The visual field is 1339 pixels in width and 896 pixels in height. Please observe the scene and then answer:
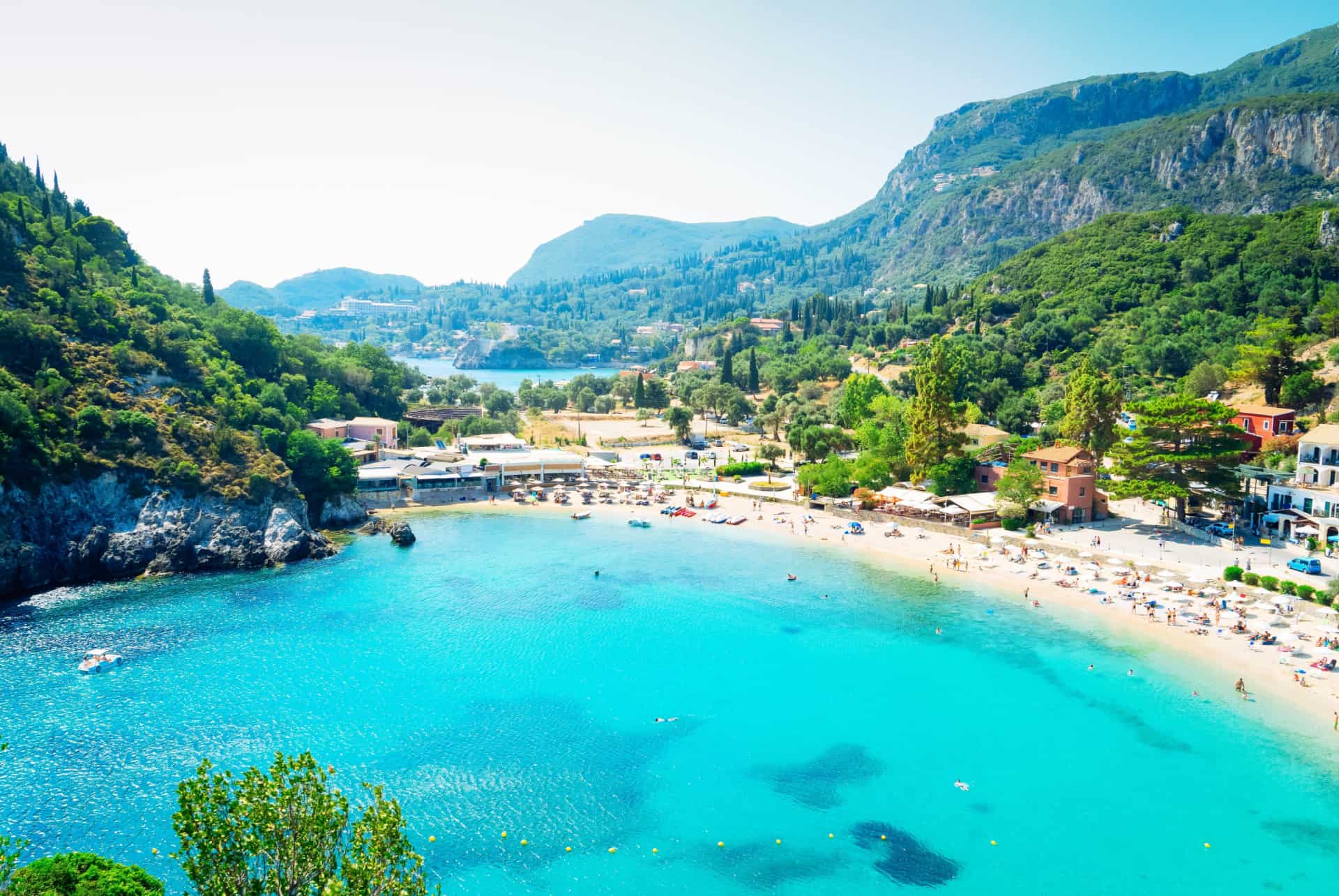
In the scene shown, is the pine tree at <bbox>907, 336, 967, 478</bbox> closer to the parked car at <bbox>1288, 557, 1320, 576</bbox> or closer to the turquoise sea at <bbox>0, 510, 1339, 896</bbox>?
the turquoise sea at <bbox>0, 510, 1339, 896</bbox>

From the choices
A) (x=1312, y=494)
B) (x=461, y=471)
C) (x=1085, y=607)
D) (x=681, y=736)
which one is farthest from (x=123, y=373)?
(x=1312, y=494)

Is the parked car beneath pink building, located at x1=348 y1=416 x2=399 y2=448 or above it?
beneath

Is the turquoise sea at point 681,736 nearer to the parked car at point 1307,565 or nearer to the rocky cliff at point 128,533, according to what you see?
the rocky cliff at point 128,533

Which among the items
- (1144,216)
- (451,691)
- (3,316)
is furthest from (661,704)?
(1144,216)

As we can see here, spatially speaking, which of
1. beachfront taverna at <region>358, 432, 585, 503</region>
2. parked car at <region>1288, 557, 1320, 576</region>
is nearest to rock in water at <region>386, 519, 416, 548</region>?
beachfront taverna at <region>358, 432, 585, 503</region>

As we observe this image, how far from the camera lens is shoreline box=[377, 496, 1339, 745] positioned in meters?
33.1

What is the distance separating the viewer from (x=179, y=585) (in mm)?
47438

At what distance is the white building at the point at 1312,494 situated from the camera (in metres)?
46.8

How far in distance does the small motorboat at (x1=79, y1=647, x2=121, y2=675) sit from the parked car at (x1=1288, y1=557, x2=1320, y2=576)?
57.8 meters

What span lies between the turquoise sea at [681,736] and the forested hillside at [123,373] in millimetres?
9061

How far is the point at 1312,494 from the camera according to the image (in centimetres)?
4762

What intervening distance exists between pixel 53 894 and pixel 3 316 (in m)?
50.3

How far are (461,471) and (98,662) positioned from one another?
38.6 metres

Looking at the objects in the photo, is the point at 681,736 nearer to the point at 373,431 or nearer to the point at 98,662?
the point at 98,662
